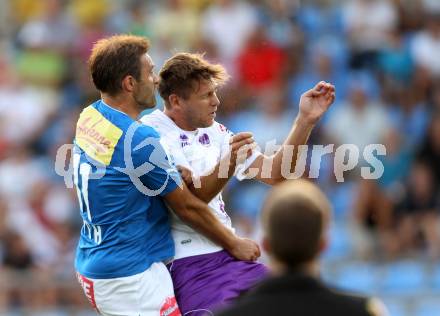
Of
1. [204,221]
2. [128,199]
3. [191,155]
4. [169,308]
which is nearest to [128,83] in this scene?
[191,155]

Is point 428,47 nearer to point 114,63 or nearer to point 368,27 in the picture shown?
point 368,27

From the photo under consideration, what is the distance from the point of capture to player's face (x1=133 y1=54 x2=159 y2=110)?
247 inches

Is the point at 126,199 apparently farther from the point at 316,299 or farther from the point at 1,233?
the point at 1,233

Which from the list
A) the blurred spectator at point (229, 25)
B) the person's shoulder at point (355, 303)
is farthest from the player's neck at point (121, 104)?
the blurred spectator at point (229, 25)

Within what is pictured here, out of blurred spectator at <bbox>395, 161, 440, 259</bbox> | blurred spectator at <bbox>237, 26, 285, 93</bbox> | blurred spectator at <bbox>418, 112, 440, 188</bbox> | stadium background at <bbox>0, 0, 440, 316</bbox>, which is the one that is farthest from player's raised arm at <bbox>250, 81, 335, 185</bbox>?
A: blurred spectator at <bbox>237, 26, 285, 93</bbox>

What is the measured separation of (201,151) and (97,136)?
2.12ft

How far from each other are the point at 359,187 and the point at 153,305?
19.3 ft

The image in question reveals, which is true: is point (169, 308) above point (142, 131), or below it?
below

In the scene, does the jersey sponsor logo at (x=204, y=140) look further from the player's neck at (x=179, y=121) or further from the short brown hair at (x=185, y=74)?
the short brown hair at (x=185, y=74)

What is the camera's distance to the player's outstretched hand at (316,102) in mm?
6277

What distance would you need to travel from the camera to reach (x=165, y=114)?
255 inches

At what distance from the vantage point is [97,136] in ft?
20.5

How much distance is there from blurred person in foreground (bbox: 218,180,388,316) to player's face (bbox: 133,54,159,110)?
2.47 meters

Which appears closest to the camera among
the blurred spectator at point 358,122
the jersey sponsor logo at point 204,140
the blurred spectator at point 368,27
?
the jersey sponsor logo at point 204,140
